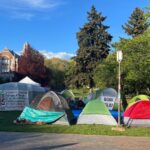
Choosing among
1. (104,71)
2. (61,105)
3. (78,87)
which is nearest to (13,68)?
(78,87)

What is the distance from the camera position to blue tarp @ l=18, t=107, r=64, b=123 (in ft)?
72.4

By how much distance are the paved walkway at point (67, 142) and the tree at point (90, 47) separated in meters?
48.7

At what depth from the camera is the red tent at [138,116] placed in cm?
2184

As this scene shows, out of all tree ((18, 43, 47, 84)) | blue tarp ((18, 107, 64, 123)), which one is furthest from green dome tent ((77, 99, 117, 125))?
tree ((18, 43, 47, 84))

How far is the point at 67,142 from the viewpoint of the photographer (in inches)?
586

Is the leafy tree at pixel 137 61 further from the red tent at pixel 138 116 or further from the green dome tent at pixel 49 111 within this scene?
the green dome tent at pixel 49 111

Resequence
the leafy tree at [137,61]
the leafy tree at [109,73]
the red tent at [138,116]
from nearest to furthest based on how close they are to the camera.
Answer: the red tent at [138,116], the leafy tree at [137,61], the leafy tree at [109,73]

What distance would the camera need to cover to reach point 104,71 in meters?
44.5

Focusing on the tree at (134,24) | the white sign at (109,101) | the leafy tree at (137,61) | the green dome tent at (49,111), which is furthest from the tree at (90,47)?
the green dome tent at (49,111)

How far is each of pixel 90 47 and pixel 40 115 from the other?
45.7 metres

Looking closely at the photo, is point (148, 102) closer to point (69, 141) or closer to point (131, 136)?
point (131, 136)

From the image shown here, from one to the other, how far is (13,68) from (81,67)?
1434 inches

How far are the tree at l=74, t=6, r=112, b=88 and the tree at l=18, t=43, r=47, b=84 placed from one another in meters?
19.0

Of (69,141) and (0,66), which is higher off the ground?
(0,66)
